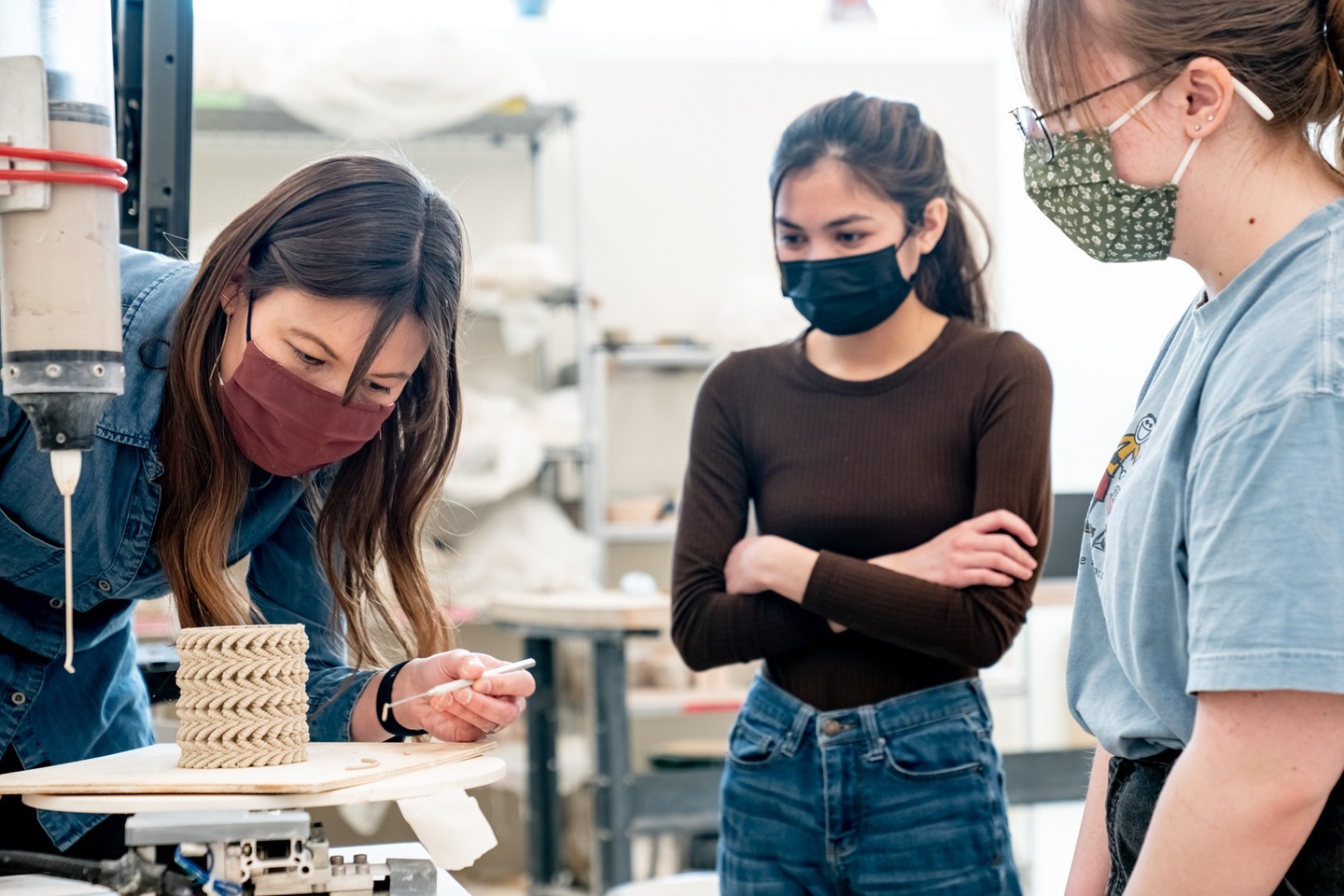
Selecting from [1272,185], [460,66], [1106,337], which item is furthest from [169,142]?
[1106,337]

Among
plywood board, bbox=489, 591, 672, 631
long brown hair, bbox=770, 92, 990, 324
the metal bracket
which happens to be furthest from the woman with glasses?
plywood board, bbox=489, 591, 672, 631

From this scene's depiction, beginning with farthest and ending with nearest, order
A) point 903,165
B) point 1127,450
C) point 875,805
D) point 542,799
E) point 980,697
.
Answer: point 542,799, point 903,165, point 980,697, point 875,805, point 1127,450

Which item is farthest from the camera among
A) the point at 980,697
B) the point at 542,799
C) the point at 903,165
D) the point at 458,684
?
the point at 542,799

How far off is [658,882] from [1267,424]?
4.95 ft

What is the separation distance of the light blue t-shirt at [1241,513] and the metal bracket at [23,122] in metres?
0.77

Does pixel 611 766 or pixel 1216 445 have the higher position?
pixel 1216 445

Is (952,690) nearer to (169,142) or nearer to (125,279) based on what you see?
(125,279)

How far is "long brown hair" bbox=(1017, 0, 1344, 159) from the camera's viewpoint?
927 mm

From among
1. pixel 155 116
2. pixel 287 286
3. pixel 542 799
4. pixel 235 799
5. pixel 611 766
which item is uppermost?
pixel 155 116

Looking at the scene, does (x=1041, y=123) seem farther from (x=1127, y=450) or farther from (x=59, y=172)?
(x=59, y=172)

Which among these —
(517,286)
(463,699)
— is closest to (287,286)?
(463,699)

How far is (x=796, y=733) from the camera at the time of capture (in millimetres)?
1529

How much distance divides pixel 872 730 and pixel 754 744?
0.15 m

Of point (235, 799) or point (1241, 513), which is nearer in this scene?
point (1241, 513)
